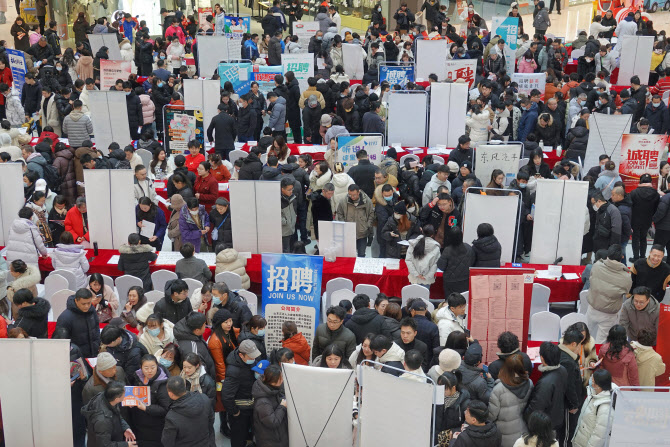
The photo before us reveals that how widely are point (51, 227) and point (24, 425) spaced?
4.65 metres

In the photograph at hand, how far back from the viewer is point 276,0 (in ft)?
79.5

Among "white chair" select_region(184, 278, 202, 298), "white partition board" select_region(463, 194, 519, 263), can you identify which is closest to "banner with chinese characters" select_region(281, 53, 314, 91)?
"white partition board" select_region(463, 194, 519, 263)

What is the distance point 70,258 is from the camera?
10.0 m

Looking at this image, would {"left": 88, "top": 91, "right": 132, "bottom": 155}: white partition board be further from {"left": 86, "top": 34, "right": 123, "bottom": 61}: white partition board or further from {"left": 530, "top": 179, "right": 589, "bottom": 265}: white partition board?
{"left": 530, "top": 179, "right": 589, "bottom": 265}: white partition board

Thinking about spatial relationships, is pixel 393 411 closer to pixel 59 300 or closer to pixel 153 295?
pixel 153 295

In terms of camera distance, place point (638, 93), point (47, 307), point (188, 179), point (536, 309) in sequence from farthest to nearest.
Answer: point (638, 93), point (188, 179), point (536, 309), point (47, 307)

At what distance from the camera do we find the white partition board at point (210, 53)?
18.6 meters

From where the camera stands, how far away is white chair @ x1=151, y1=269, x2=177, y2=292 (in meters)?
9.82

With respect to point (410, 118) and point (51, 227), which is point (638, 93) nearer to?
point (410, 118)

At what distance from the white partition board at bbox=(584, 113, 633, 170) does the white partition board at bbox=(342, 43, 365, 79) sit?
7016 millimetres

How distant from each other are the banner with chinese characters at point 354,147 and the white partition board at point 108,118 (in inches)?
159

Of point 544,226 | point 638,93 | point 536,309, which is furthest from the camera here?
point 638,93

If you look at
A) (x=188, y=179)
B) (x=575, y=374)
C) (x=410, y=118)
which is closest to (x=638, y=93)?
(x=410, y=118)

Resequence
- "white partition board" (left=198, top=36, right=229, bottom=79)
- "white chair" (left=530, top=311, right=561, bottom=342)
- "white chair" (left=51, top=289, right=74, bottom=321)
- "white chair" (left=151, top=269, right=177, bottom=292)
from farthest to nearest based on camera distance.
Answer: "white partition board" (left=198, top=36, right=229, bottom=79) < "white chair" (left=151, top=269, right=177, bottom=292) < "white chair" (left=51, top=289, right=74, bottom=321) < "white chair" (left=530, top=311, right=561, bottom=342)
